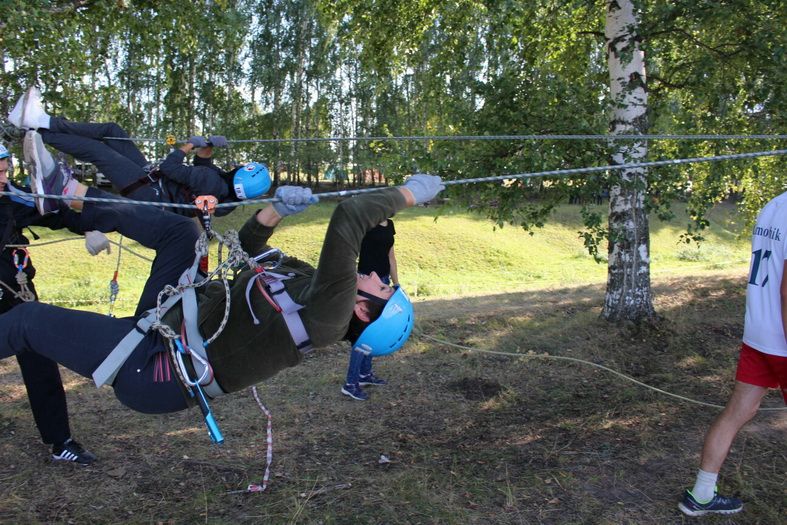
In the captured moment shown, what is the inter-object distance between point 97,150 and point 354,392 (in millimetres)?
3081

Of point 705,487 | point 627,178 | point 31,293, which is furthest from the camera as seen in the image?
point 627,178

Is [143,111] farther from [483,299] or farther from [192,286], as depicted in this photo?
[192,286]

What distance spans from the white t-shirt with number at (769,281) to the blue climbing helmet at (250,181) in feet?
10.6

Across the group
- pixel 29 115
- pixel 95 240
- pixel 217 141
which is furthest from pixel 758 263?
pixel 29 115

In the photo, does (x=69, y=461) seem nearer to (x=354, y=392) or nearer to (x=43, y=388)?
(x=43, y=388)

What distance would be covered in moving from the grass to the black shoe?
0.23 ft

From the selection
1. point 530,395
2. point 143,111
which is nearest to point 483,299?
point 530,395

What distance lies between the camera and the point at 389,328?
3.35m

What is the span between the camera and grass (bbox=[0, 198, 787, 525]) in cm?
399

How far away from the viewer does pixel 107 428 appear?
17.4 feet

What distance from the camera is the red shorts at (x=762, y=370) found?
3427mm

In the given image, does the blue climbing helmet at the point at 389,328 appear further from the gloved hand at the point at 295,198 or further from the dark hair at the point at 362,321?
the gloved hand at the point at 295,198

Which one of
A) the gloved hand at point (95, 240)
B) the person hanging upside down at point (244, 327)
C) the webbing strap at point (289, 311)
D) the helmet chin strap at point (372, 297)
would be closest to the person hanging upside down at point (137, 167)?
the gloved hand at point (95, 240)

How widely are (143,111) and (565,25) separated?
24529 millimetres
